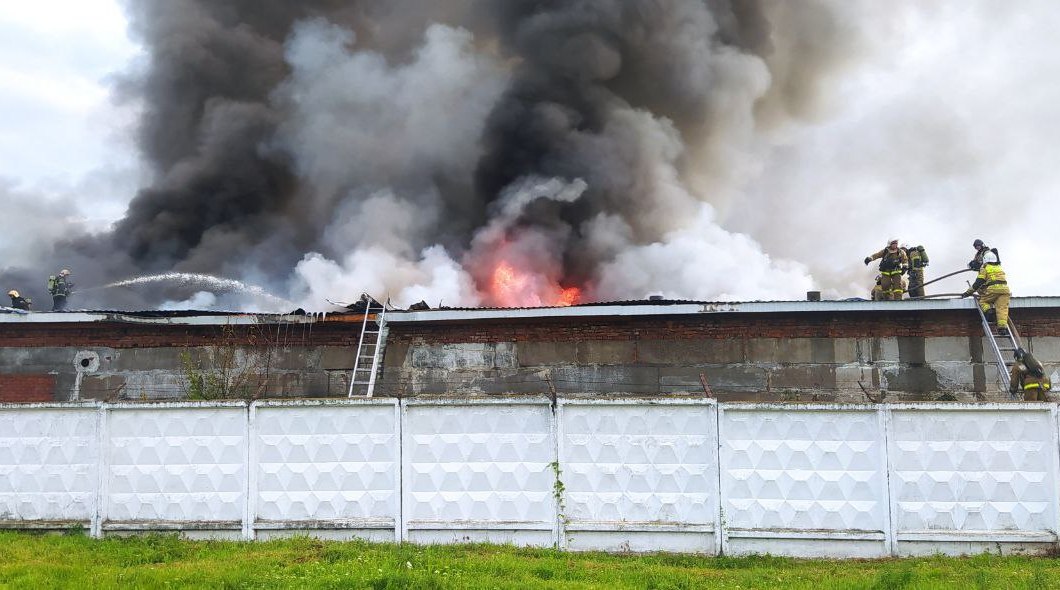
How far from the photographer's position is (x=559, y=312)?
1188 centimetres

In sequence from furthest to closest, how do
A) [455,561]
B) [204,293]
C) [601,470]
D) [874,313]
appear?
[204,293]
[874,313]
[601,470]
[455,561]

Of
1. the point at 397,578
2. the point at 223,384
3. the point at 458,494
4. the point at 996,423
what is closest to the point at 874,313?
the point at 996,423

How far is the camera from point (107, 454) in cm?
786

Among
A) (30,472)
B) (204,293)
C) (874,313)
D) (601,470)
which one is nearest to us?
(601,470)

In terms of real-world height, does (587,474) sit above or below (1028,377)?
below

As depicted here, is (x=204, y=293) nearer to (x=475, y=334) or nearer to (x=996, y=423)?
(x=475, y=334)

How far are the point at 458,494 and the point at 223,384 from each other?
627 centimetres

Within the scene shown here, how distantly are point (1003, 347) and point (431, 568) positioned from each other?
9229 mm

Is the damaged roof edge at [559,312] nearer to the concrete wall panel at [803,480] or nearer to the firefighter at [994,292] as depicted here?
the firefighter at [994,292]

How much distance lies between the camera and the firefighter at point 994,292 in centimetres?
1121

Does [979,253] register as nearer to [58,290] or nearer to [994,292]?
[994,292]

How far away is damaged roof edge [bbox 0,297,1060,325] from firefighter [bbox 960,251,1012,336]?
0.19 metres

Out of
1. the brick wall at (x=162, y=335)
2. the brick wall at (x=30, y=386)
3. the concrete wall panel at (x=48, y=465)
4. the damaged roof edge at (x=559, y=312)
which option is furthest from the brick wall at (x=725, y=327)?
the brick wall at (x=30, y=386)

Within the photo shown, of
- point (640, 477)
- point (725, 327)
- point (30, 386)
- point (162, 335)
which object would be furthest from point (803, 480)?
point (30, 386)
